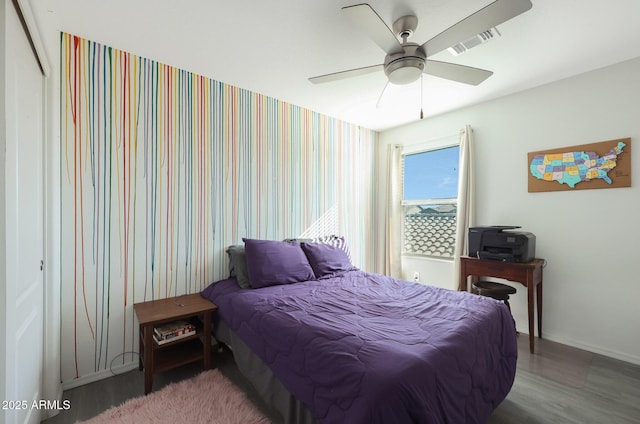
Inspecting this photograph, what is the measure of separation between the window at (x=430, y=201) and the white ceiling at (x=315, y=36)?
3.26ft

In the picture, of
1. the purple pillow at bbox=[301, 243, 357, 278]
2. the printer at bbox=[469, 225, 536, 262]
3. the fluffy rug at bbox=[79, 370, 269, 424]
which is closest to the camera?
the fluffy rug at bbox=[79, 370, 269, 424]

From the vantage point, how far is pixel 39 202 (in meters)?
1.57

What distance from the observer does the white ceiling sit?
170cm

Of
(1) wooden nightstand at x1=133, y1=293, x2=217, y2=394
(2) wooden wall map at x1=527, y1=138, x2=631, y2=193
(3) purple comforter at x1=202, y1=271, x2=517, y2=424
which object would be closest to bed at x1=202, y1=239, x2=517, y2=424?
(3) purple comforter at x1=202, y1=271, x2=517, y2=424

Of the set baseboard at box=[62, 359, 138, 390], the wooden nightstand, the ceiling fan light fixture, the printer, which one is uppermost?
the ceiling fan light fixture

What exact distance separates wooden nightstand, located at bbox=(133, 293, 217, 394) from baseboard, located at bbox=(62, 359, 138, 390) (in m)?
0.08

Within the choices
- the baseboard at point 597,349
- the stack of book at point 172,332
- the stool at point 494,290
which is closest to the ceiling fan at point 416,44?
the stool at point 494,290

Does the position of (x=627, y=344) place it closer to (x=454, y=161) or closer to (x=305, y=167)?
(x=454, y=161)

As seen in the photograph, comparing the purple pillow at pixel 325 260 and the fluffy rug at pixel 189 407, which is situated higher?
the purple pillow at pixel 325 260

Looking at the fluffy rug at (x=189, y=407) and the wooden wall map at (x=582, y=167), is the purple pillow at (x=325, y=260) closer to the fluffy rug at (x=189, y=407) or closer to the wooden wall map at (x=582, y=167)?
the fluffy rug at (x=189, y=407)

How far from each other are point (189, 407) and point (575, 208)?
3522 mm

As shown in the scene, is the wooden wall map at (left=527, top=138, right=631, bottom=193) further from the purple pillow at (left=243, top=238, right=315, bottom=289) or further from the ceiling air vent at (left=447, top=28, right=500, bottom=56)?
the purple pillow at (left=243, top=238, right=315, bottom=289)

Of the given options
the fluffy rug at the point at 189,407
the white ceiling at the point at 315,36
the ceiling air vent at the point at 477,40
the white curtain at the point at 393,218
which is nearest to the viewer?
the fluffy rug at the point at 189,407

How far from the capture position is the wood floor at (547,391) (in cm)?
165
